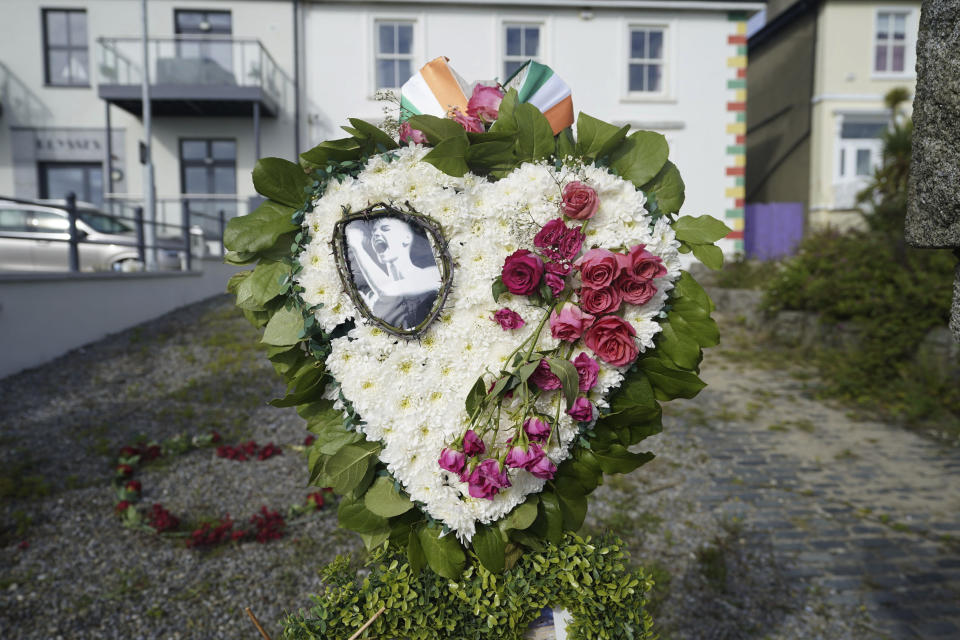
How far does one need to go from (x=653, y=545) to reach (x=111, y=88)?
49.3ft

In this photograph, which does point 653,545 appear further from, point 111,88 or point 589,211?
point 111,88

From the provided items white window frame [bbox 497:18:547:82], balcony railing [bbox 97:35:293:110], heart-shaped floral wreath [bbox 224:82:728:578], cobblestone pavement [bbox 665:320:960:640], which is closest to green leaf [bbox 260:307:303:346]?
heart-shaped floral wreath [bbox 224:82:728:578]

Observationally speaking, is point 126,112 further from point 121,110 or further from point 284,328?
point 284,328

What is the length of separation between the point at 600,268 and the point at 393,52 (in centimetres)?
1421

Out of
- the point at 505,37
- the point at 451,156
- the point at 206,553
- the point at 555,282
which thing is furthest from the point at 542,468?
the point at 505,37

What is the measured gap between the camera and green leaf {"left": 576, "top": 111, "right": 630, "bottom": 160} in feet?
5.99

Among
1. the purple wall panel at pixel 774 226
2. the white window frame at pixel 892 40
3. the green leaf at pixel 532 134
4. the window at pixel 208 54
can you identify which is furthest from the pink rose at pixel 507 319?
the white window frame at pixel 892 40

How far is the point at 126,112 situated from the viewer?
48.7 feet

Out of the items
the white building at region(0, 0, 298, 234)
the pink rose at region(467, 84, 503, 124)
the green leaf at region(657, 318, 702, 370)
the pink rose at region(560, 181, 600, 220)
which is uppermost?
the white building at region(0, 0, 298, 234)

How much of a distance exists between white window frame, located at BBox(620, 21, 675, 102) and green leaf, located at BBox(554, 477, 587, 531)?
46.9ft

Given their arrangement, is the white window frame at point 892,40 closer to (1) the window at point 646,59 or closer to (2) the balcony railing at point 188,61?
(1) the window at point 646,59

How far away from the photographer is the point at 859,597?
10.7ft

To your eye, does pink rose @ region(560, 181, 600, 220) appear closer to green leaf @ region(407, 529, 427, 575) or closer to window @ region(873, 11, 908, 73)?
green leaf @ region(407, 529, 427, 575)

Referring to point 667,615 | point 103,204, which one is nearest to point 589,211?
point 667,615
